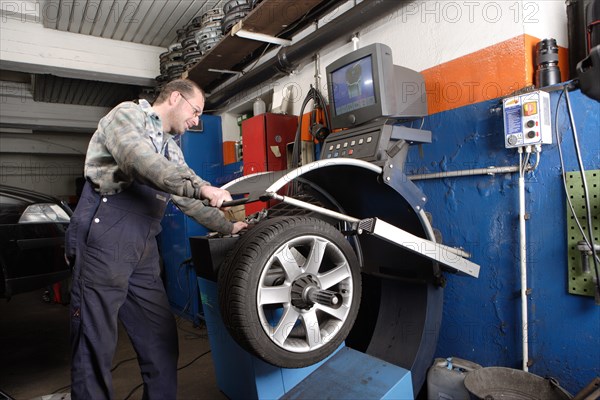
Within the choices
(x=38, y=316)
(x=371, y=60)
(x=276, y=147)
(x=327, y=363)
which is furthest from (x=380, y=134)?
(x=38, y=316)

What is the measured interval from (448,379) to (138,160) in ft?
5.57

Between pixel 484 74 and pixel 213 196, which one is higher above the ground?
pixel 484 74

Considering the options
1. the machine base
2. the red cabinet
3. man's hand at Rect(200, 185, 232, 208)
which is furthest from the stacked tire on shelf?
the machine base

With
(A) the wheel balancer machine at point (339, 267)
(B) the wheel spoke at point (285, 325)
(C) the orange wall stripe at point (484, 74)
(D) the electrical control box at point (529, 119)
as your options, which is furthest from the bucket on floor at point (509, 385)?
(C) the orange wall stripe at point (484, 74)

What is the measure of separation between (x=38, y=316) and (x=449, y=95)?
16.7 ft

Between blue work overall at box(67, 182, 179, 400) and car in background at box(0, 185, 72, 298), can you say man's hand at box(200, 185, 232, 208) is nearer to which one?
blue work overall at box(67, 182, 179, 400)

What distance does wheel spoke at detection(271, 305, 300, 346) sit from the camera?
1.20 m

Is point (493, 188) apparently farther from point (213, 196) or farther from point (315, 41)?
point (315, 41)

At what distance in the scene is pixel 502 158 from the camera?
5.81ft

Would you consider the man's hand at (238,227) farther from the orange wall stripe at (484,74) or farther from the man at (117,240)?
the orange wall stripe at (484,74)

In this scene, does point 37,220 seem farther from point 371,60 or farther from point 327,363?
point 371,60

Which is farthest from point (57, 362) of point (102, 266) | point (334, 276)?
point (334, 276)

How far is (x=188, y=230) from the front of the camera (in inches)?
151

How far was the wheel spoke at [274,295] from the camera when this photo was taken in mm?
1157
